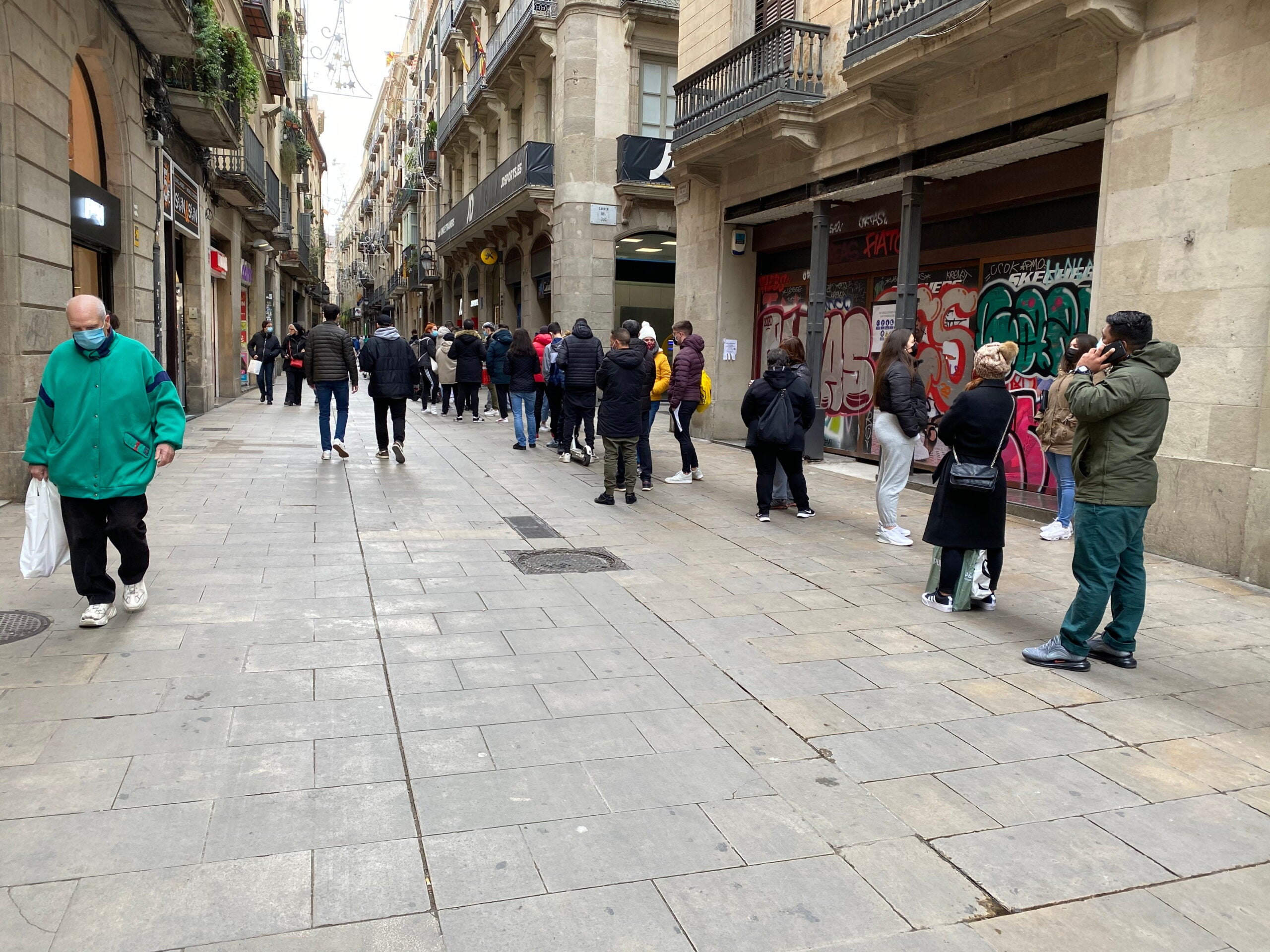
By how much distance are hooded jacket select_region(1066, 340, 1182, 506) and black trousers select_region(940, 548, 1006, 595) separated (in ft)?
3.89

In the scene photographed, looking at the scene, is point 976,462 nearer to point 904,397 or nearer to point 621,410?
point 904,397

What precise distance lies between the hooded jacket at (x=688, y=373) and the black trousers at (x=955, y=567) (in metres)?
5.50

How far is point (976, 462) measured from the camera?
585 centimetres

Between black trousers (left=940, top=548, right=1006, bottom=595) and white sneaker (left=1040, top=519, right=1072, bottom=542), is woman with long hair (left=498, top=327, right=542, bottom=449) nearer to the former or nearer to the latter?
white sneaker (left=1040, top=519, right=1072, bottom=542)

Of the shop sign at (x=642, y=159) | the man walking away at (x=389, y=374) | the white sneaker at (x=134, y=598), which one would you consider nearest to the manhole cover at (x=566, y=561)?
the white sneaker at (x=134, y=598)

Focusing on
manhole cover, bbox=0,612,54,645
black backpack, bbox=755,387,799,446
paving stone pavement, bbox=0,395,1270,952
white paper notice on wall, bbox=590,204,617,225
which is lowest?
paving stone pavement, bbox=0,395,1270,952

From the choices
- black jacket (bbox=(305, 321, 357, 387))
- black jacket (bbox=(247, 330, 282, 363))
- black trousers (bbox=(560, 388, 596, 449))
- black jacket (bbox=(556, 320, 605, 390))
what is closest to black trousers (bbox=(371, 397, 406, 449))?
black jacket (bbox=(305, 321, 357, 387))

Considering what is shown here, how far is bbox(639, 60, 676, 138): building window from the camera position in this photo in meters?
22.6

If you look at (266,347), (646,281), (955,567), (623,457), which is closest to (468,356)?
(266,347)

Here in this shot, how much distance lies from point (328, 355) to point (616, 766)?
9162 mm

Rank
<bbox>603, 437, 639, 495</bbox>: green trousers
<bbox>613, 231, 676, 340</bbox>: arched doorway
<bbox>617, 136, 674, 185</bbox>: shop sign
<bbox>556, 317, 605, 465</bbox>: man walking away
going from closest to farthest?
<bbox>603, 437, 639, 495</bbox>: green trousers → <bbox>556, 317, 605, 465</bbox>: man walking away → <bbox>617, 136, 674, 185</bbox>: shop sign → <bbox>613, 231, 676, 340</bbox>: arched doorway

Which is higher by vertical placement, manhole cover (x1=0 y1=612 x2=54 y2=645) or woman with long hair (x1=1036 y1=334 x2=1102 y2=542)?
woman with long hair (x1=1036 y1=334 x2=1102 y2=542)

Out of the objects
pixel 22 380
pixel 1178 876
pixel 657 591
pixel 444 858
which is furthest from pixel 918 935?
pixel 22 380

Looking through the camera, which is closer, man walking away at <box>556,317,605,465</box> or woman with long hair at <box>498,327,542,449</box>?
man walking away at <box>556,317,605,465</box>
